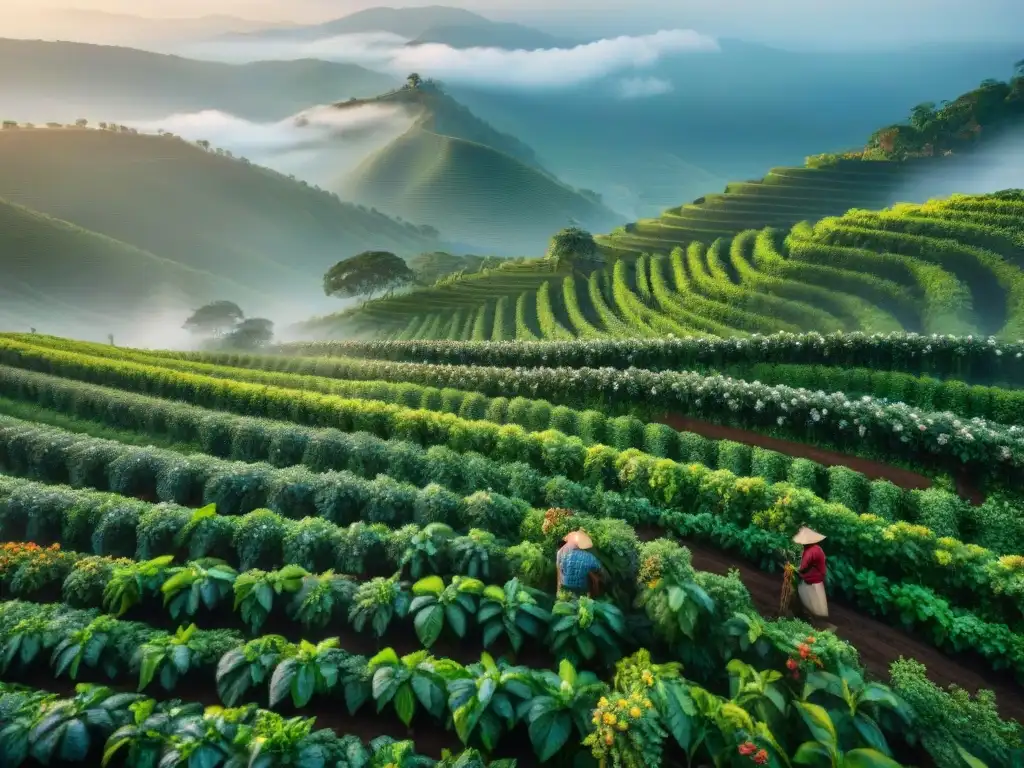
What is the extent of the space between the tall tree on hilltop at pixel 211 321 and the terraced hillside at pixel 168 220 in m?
4.93

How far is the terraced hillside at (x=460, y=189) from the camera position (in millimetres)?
85000

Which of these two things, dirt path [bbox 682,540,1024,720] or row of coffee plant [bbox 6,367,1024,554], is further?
row of coffee plant [bbox 6,367,1024,554]

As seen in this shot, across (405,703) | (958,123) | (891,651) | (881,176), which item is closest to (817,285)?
(881,176)

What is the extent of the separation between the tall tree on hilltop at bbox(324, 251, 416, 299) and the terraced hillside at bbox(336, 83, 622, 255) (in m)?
38.7

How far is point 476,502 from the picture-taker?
8.95 metres

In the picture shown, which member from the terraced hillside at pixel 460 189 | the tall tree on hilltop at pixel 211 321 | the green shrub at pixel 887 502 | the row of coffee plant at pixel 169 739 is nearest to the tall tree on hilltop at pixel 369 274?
the tall tree on hilltop at pixel 211 321

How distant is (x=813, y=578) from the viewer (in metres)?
7.48

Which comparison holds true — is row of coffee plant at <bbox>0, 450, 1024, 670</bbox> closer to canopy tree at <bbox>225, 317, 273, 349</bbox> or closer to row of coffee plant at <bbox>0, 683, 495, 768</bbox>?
row of coffee plant at <bbox>0, 683, 495, 768</bbox>

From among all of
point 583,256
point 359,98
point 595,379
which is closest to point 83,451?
point 595,379

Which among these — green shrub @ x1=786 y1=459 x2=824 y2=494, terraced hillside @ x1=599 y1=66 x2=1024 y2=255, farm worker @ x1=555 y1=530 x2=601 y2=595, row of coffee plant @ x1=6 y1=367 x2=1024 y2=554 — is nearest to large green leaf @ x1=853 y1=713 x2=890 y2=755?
farm worker @ x1=555 y1=530 x2=601 y2=595

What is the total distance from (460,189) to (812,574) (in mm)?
85683

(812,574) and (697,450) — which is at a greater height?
(697,450)

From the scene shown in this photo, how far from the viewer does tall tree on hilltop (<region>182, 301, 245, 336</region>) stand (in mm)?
44219

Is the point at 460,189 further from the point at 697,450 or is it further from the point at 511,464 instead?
the point at 511,464
